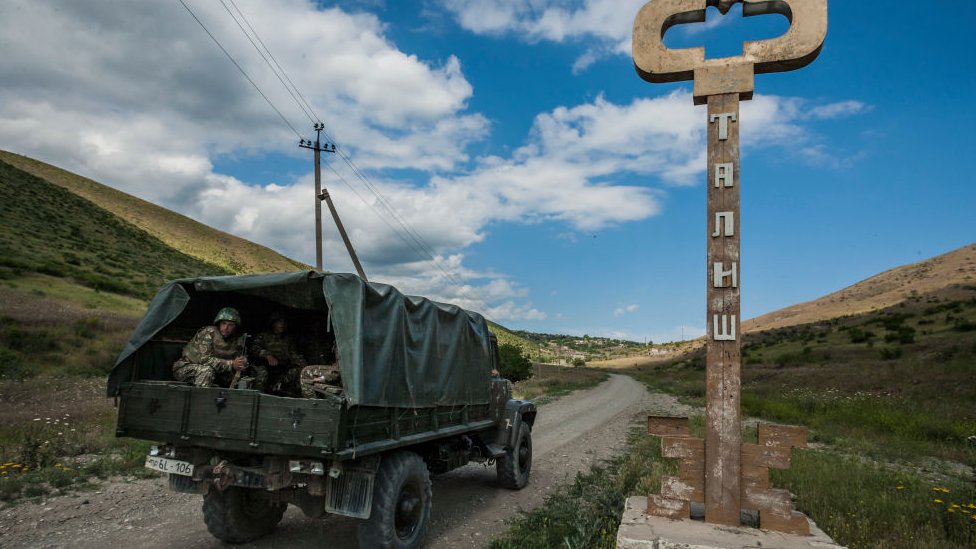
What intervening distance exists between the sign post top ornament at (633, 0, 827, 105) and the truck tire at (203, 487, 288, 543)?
5740mm

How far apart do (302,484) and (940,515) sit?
6983 millimetres

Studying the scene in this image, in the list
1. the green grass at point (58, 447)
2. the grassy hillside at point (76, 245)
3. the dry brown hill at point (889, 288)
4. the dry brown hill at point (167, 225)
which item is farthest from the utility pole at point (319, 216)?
the dry brown hill at point (889, 288)

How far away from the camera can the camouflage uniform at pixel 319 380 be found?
5.82 m

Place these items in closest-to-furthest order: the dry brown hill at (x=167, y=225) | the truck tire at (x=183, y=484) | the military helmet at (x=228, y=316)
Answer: the truck tire at (x=183, y=484)
the military helmet at (x=228, y=316)
the dry brown hill at (x=167, y=225)

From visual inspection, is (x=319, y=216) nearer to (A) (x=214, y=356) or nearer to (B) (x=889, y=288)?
(A) (x=214, y=356)

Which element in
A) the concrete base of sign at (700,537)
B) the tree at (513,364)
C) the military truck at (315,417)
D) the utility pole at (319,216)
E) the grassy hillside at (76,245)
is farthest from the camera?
the tree at (513,364)

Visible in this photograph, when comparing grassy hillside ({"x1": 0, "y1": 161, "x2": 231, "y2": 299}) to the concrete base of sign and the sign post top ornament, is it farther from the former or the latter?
the concrete base of sign

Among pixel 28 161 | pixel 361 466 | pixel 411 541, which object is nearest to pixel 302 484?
pixel 361 466

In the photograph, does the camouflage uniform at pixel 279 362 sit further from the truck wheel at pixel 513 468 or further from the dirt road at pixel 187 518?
the truck wheel at pixel 513 468

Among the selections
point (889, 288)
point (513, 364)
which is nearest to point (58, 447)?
point (513, 364)

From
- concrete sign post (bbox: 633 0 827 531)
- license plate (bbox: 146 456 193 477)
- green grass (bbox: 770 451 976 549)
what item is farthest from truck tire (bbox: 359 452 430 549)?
green grass (bbox: 770 451 976 549)

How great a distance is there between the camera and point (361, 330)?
546 centimetres

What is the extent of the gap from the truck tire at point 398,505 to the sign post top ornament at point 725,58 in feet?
14.4

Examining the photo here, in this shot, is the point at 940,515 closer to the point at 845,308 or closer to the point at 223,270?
the point at 223,270
